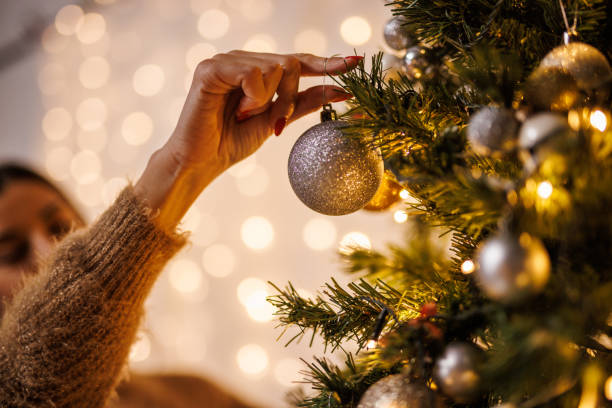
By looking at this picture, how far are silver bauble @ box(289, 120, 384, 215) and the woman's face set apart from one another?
879mm

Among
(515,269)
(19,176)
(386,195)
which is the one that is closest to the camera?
(515,269)

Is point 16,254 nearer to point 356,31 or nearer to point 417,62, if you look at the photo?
point 417,62

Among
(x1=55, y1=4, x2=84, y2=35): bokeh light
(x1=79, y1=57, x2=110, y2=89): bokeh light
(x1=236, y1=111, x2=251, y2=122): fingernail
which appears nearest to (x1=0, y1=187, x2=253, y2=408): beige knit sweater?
(x1=236, y1=111, x2=251, y2=122): fingernail

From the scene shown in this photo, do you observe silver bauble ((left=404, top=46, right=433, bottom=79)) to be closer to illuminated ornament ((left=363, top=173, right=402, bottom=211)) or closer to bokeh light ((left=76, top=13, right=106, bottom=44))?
illuminated ornament ((left=363, top=173, right=402, bottom=211))

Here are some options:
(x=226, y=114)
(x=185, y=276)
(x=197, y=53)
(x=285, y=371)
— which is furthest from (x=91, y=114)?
(x=226, y=114)

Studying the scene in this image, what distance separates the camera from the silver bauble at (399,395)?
298 mm

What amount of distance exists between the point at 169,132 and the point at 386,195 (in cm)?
152

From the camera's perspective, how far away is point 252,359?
5.44 ft

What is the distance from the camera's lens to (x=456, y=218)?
0.35 m

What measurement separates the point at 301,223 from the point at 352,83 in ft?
3.96

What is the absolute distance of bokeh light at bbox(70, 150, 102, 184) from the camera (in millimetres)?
1929

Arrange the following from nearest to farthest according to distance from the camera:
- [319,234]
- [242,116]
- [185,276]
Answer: [242,116] < [319,234] < [185,276]

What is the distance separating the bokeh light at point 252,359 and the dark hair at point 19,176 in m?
0.89

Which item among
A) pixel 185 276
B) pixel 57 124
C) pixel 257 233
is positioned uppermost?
pixel 57 124
